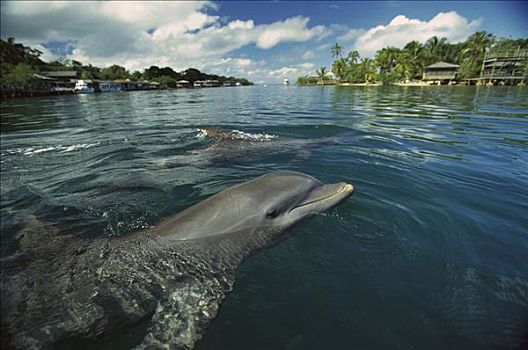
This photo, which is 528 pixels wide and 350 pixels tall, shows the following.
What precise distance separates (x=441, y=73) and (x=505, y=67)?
16294mm

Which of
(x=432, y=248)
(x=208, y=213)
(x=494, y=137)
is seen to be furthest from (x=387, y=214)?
(x=494, y=137)

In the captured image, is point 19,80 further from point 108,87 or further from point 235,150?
point 235,150

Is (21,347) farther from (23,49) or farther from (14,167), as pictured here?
(23,49)

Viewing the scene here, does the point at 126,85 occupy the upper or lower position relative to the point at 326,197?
upper

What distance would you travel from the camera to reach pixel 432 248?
3557 mm

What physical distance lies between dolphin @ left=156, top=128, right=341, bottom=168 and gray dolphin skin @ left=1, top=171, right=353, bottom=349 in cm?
404

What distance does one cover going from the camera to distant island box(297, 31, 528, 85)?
5774 centimetres

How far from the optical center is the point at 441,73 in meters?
73.1

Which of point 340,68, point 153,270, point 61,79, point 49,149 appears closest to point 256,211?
point 153,270

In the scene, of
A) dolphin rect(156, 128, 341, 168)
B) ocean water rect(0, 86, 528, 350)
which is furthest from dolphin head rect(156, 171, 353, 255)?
dolphin rect(156, 128, 341, 168)

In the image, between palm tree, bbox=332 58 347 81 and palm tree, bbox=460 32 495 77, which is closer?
palm tree, bbox=460 32 495 77

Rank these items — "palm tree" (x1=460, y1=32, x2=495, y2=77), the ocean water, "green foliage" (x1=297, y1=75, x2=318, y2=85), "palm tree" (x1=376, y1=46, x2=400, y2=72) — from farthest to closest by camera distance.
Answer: "green foliage" (x1=297, y1=75, x2=318, y2=85) → "palm tree" (x1=376, y1=46, x2=400, y2=72) → "palm tree" (x1=460, y1=32, x2=495, y2=77) → the ocean water

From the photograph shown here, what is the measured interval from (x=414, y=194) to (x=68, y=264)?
17.6ft

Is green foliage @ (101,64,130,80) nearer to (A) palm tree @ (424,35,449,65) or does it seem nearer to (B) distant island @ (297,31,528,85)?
(B) distant island @ (297,31,528,85)
